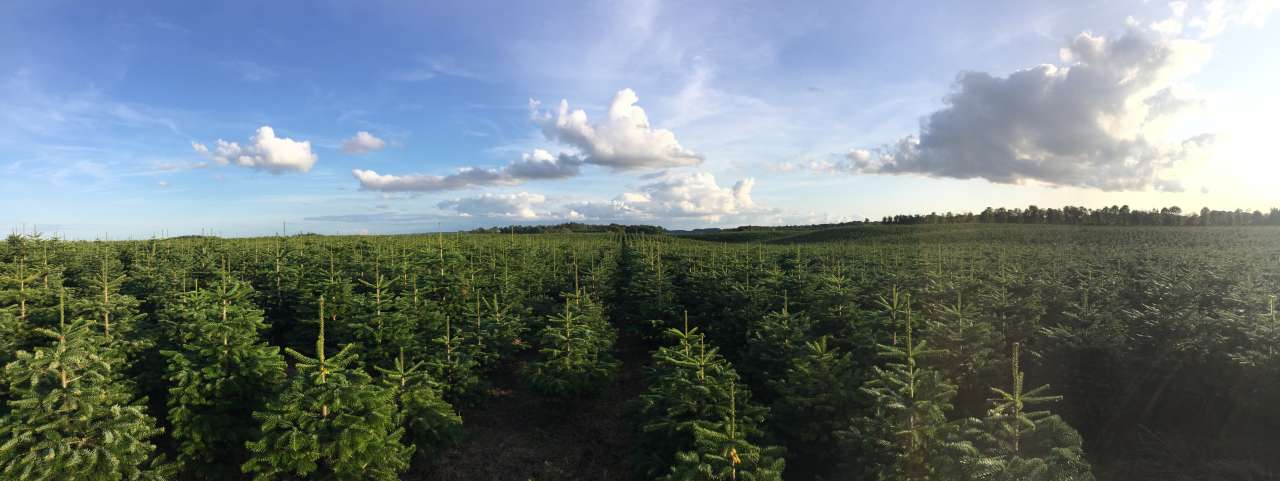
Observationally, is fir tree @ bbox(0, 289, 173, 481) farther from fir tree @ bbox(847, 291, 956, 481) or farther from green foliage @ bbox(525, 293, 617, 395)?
fir tree @ bbox(847, 291, 956, 481)

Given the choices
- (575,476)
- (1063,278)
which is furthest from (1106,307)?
(575,476)

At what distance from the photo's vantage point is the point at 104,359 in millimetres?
7559

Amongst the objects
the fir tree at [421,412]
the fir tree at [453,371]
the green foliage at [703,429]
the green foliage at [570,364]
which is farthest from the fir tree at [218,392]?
the green foliage at [703,429]

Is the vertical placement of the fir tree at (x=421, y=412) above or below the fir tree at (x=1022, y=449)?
below

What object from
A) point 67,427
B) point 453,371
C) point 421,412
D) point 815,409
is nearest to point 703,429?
point 815,409

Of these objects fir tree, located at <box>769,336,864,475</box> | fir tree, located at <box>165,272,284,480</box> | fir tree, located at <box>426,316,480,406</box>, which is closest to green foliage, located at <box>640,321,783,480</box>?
fir tree, located at <box>769,336,864,475</box>

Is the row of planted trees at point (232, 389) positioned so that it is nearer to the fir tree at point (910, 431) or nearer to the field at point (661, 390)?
the field at point (661, 390)

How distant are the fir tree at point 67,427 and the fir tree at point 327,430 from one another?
1.42 metres

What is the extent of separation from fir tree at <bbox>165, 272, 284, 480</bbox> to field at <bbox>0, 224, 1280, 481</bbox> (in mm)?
36

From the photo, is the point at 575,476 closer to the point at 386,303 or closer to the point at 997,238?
the point at 386,303

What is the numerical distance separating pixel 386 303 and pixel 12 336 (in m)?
5.98

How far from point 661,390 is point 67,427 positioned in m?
7.13

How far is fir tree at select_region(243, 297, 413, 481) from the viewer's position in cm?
630

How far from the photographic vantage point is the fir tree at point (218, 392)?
7.62m
